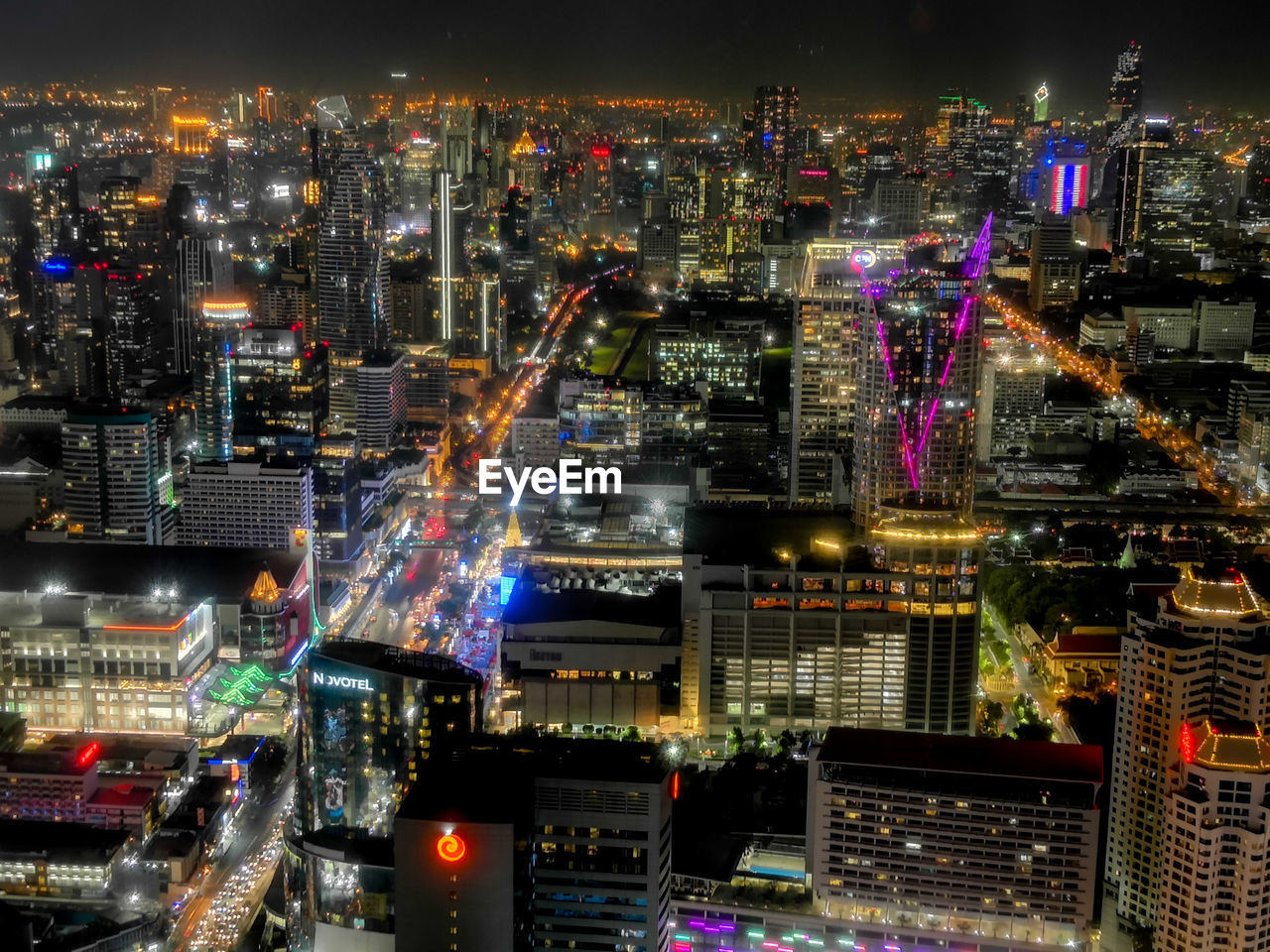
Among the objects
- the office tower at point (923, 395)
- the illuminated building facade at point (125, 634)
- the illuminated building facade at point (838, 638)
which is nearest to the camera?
the illuminated building facade at point (838, 638)

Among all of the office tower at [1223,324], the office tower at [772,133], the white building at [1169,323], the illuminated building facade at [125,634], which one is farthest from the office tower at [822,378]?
the office tower at [772,133]

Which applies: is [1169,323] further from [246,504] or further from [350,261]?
[246,504]

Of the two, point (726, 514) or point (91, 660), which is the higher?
point (726, 514)

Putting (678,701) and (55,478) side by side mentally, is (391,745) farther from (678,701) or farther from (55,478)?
(55,478)

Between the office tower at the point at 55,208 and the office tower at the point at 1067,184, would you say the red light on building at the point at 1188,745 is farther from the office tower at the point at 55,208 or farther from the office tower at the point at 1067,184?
the office tower at the point at 1067,184

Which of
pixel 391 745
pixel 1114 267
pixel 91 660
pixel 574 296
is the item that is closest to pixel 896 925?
pixel 391 745

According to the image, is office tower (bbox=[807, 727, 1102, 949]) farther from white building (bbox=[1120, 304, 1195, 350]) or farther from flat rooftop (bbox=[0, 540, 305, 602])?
white building (bbox=[1120, 304, 1195, 350])
